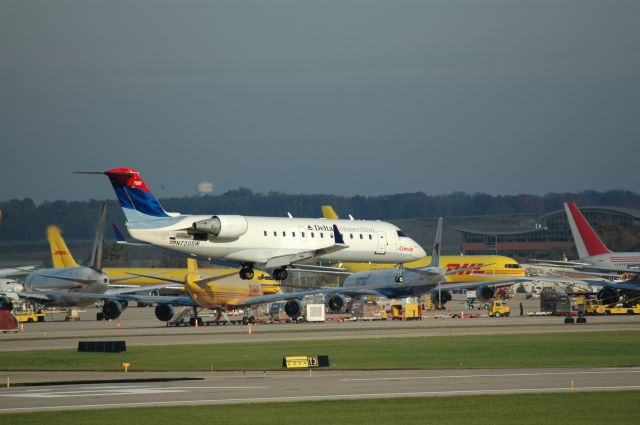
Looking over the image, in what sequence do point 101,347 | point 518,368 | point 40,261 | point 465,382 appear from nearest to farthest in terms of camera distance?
point 465,382
point 518,368
point 101,347
point 40,261

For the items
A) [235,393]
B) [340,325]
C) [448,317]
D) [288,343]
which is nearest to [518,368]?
[235,393]

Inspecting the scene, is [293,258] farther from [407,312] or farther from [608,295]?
[608,295]

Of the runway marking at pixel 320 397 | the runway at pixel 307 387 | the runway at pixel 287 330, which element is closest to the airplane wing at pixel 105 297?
the runway at pixel 287 330

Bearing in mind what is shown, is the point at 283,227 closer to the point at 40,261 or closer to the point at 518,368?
the point at 518,368

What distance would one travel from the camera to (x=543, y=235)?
196 m

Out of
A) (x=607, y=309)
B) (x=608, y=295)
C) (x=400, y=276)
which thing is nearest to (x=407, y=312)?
(x=607, y=309)

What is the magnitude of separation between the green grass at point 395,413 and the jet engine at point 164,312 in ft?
180

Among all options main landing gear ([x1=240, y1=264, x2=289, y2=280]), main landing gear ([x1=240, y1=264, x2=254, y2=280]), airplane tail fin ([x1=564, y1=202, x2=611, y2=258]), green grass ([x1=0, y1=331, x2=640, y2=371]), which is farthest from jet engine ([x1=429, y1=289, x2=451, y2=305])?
main landing gear ([x1=240, y1=264, x2=254, y2=280])

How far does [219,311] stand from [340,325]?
11.8 metres

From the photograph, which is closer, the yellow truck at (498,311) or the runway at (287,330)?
the runway at (287,330)

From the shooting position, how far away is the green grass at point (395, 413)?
26.5m

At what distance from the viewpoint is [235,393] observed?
32.6m

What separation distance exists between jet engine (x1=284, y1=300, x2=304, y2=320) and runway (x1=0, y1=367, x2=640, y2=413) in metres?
42.3

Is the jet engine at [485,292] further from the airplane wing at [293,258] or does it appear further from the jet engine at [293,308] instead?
the airplane wing at [293,258]
